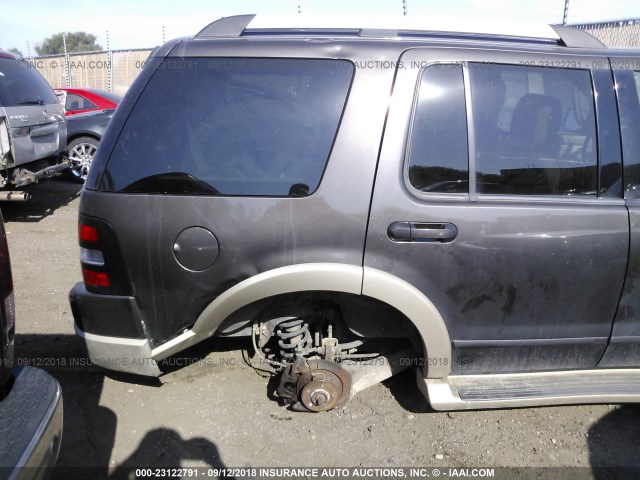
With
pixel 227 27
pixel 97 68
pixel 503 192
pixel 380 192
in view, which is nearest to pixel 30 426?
pixel 380 192

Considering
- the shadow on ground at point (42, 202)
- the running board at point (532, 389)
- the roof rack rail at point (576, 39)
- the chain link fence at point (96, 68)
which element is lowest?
the shadow on ground at point (42, 202)

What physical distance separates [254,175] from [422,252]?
86cm

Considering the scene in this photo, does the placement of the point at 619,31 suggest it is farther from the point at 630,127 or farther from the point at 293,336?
the point at 293,336

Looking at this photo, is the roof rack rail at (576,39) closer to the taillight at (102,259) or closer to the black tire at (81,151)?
the taillight at (102,259)

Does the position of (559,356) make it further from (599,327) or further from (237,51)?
(237,51)

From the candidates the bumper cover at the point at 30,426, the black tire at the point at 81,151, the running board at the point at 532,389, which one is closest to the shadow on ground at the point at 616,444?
the running board at the point at 532,389

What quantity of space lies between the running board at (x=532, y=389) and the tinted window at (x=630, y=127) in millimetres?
948

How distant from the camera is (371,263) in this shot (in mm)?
2311

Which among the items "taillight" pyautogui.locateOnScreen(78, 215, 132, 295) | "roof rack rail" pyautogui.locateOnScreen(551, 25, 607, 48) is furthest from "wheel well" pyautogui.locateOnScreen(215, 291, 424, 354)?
"roof rack rail" pyautogui.locateOnScreen(551, 25, 607, 48)

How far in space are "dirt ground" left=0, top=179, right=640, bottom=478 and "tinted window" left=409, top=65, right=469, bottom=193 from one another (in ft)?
4.39

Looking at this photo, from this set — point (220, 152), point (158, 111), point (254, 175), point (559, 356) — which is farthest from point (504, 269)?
point (158, 111)

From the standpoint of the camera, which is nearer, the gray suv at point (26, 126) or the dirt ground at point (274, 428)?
the dirt ground at point (274, 428)

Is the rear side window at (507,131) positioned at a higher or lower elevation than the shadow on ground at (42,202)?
higher

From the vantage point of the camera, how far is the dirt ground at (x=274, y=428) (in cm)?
248
